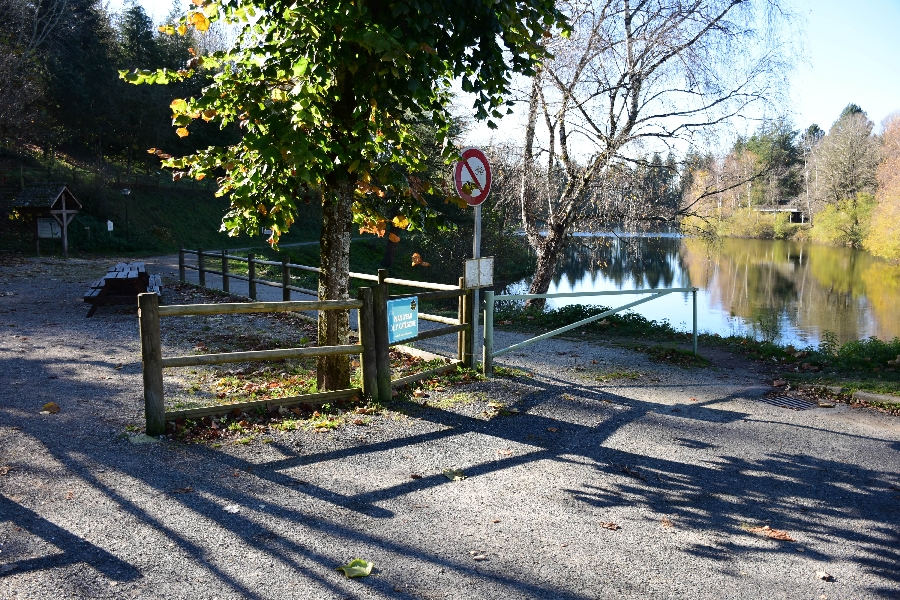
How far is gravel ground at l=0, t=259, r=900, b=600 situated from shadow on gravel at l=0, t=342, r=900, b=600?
0.06 feet

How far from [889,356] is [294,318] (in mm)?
10091

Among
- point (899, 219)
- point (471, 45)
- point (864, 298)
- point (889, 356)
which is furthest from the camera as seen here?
point (899, 219)

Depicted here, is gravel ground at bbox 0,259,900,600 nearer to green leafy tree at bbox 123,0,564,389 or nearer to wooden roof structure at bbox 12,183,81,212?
green leafy tree at bbox 123,0,564,389

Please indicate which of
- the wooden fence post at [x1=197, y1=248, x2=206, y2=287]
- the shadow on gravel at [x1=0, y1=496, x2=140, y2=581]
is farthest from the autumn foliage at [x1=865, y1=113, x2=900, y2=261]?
the shadow on gravel at [x1=0, y1=496, x2=140, y2=581]

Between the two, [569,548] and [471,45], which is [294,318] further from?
[569,548]

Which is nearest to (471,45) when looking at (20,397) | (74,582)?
(74,582)

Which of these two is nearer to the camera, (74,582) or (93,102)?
(74,582)

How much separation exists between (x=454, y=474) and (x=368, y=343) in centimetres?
201

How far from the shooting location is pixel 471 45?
248 inches

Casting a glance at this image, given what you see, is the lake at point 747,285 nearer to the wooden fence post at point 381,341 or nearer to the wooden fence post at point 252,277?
the wooden fence post at point 252,277

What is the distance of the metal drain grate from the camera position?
7480mm

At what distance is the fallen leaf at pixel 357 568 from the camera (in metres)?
3.52

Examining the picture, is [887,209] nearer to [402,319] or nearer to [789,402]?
[789,402]

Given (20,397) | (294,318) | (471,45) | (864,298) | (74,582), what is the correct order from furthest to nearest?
(864,298) → (294,318) → (20,397) → (471,45) → (74,582)
